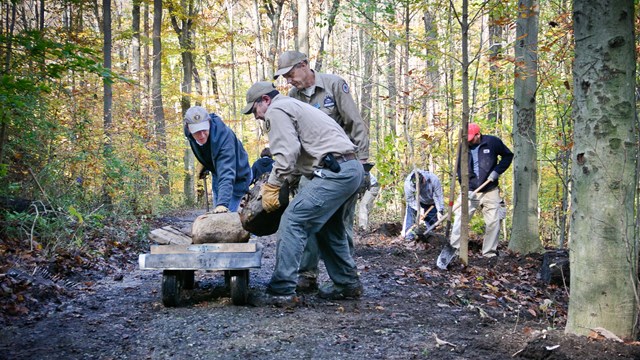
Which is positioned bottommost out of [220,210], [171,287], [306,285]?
[306,285]

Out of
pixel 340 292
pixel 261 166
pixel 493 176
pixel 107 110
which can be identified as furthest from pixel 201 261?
pixel 107 110

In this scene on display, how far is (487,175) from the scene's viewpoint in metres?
9.31

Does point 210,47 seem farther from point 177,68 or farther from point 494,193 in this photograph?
point 494,193

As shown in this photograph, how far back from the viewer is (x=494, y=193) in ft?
30.9

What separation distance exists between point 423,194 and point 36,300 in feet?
27.6

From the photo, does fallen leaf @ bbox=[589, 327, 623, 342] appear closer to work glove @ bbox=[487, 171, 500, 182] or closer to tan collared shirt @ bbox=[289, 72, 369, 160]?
tan collared shirt @ bbox=[289, 72, 369, 160]

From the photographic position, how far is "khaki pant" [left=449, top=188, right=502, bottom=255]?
9.11 meters

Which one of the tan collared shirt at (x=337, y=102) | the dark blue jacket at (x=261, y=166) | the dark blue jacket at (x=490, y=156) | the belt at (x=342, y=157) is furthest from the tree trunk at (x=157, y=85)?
the belt at (x=342, y=157)

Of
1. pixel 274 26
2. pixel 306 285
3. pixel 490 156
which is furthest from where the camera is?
pixel 274 26

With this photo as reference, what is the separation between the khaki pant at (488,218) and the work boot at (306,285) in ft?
11.7

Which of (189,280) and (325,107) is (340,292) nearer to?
(189,280)

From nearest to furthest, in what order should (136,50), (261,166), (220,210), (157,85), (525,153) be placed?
1. (220,210)
2. (525,153)
3. (261,166)
4. (157,85)
5. (136,50)

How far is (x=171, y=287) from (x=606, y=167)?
375cm

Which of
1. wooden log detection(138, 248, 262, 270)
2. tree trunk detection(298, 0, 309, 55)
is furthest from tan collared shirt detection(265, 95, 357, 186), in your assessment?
tree trunk detection(298, 0, 309, 55)
